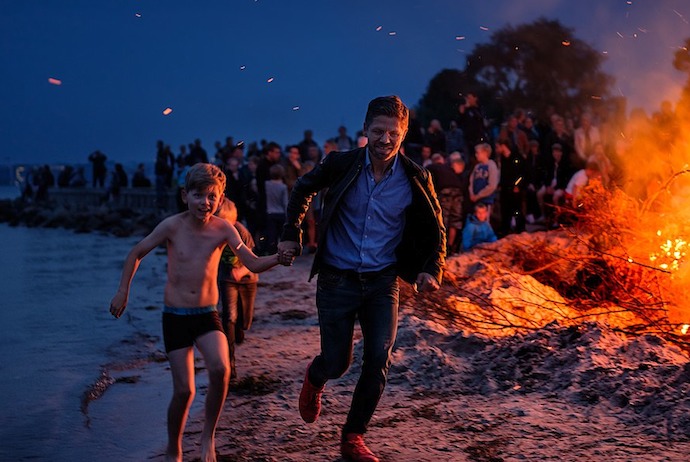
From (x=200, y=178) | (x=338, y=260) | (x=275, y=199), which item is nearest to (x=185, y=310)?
(x=200, y=178)

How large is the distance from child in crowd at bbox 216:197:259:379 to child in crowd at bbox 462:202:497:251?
508 centimetres

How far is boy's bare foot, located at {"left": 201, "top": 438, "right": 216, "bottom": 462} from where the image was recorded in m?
4.73

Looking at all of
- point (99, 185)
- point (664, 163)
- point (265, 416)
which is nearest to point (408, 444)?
point (265, 416)

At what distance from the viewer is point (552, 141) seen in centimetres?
1379

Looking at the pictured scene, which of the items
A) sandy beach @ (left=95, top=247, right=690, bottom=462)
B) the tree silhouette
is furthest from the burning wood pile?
the tree silhouette

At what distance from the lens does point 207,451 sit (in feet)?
15.6

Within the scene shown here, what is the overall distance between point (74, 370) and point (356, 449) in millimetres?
3919

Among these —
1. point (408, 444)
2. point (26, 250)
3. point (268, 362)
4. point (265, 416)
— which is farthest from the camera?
point (26, 250)

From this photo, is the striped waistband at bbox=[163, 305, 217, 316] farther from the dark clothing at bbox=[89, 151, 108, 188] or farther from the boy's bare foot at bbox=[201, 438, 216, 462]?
the dark clothing at bbox=[89, 151, 108, 188]

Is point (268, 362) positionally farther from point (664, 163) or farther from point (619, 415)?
point (664, 163)

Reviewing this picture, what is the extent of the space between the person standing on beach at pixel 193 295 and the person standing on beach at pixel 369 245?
316mm

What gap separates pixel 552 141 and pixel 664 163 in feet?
16.7

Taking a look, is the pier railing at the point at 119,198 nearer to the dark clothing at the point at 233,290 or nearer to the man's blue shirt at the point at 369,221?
the dark clothing at the point at 233,290

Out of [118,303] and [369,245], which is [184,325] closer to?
[118,303]
